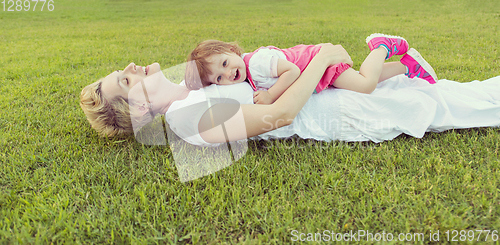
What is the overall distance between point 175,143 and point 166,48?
497 centimetres

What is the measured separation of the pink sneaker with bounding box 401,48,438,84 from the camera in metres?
2.96

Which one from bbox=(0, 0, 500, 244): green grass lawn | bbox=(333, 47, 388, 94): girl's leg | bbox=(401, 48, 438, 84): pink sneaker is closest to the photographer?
bbox=(0, 0, 500, 244): green grass lawn

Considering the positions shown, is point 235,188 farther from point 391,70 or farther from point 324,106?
point 391,70

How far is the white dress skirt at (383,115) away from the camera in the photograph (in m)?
2.61

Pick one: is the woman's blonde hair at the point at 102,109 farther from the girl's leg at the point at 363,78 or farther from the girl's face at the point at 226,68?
the girl's leg at the point at 363,78

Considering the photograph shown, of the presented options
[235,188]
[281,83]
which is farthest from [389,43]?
[235,188]

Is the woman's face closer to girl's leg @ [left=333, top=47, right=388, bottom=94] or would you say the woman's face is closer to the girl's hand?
the girl's hand

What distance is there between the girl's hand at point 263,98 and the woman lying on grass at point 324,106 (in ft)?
0.18

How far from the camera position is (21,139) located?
2.92 meters

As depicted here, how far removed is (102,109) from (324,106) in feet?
6.50

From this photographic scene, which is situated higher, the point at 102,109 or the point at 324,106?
the point at 102,109

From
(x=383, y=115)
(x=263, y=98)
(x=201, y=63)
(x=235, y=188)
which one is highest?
(x=201, y=63)

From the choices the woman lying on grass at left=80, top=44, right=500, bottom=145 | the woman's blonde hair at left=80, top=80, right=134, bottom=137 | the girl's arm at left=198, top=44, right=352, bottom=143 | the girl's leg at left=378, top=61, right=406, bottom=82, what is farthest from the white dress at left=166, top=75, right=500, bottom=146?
the woman's blonde hair at left=80, top=80, right=134, bottom=137

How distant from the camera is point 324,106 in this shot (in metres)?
2.65
